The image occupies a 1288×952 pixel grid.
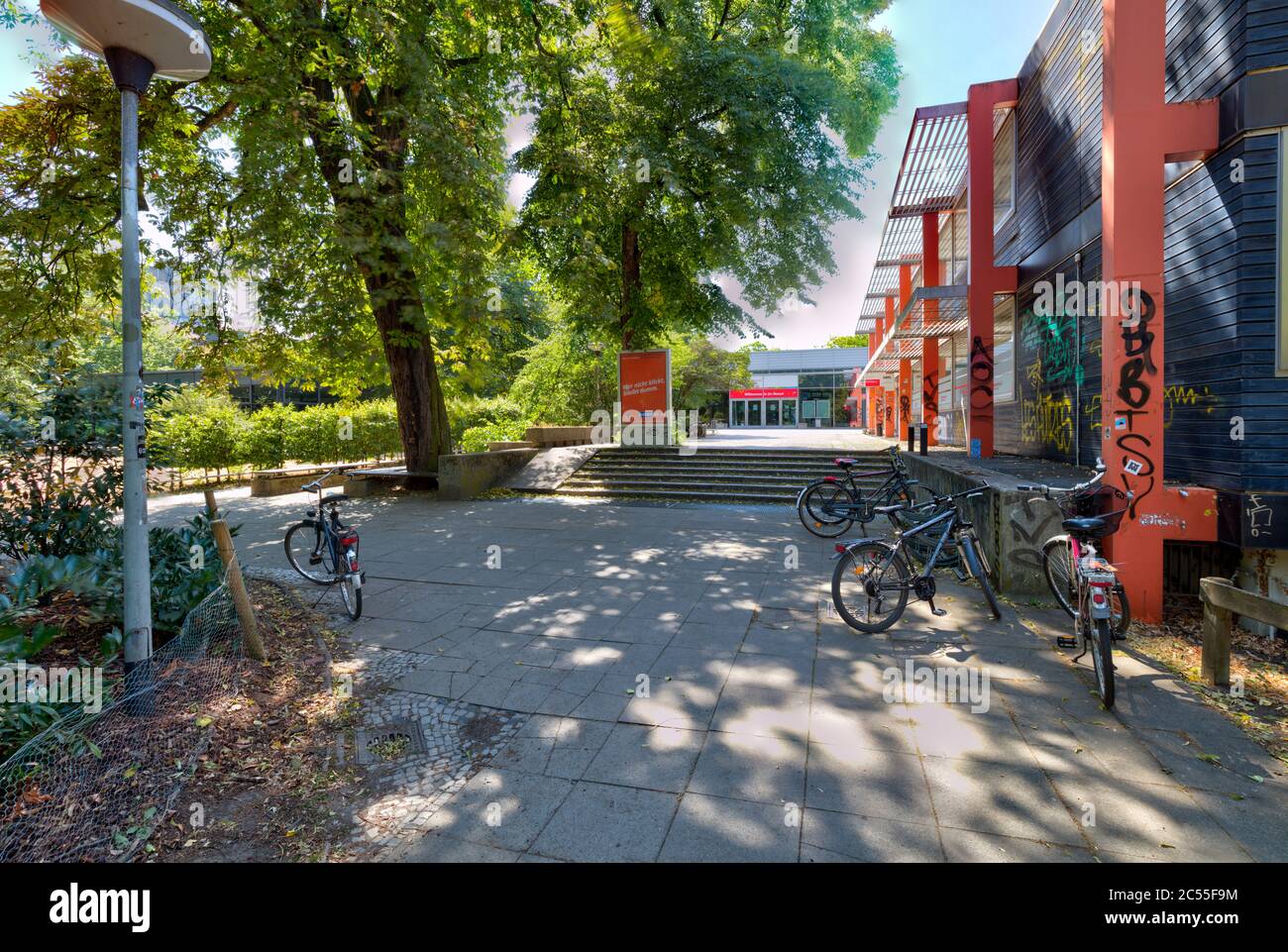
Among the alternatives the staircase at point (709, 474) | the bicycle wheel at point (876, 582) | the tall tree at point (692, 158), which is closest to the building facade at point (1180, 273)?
the bicycle wheel at point (876, 582)

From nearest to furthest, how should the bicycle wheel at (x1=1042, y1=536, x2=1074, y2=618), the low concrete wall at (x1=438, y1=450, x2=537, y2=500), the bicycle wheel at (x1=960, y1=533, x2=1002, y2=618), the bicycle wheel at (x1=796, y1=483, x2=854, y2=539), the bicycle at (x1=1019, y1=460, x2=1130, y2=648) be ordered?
the bicycle at (x1=1019, y1=460, x2=1130, y2=648), the bicycle wheel at (x1=1042, y1=536, x2=1074, y2=618), the bicycle wheel at (x1=960, y1=533, x2=1002, y2=618), the bicycle wheel at (x1=796, y1=483, x2=854, y2=539), the low concrete wall at (x1=438, y1=450, x2=537, y2=500)

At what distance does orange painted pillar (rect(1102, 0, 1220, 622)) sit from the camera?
5301mm

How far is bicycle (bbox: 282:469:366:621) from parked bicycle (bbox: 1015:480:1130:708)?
5417 millimetres

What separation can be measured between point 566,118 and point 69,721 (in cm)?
1277

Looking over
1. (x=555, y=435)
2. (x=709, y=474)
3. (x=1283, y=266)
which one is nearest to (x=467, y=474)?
(x=709, y=474)

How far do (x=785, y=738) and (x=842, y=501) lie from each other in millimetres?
6400

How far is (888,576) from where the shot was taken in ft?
16.6

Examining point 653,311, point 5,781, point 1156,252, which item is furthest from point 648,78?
point 5,781

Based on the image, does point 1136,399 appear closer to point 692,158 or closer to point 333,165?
point 692,158

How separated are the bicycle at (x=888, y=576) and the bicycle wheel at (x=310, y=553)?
15.7 feet

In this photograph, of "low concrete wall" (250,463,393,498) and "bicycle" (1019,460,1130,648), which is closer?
"bicycle" (1019,460,1130,648)

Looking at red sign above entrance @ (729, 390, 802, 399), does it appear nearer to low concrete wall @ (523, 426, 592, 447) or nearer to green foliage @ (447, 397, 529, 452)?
green foliage @ (447, 397, 529, 452)

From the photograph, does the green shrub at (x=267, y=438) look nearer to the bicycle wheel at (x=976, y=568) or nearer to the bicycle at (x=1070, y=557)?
the bicycle wheel at (x=976, y=568)

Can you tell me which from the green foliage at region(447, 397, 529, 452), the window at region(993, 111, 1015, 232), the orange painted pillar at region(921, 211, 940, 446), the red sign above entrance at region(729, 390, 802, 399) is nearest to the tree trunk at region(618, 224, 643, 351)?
the orange painted pillar at region(921, 211, 940, 446)
